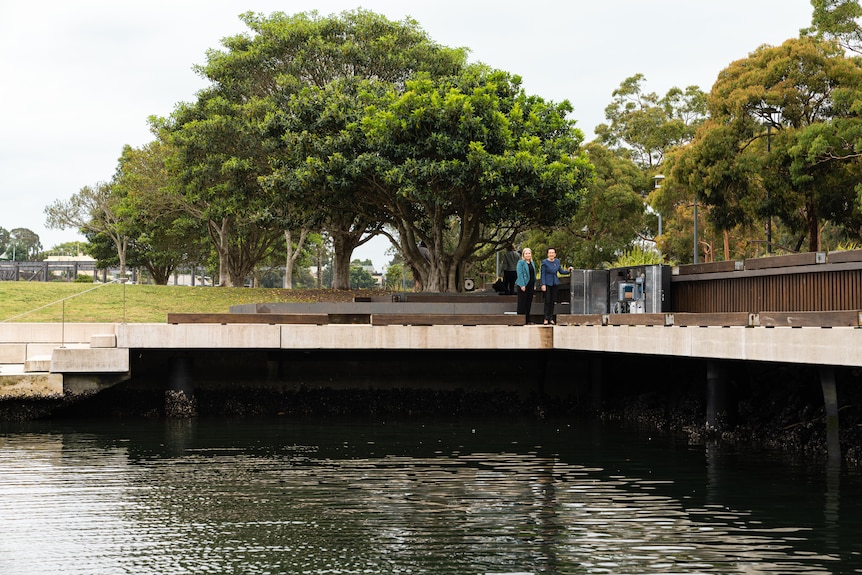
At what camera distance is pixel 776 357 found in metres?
15.6

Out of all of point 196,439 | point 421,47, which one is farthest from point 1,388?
point 421,47

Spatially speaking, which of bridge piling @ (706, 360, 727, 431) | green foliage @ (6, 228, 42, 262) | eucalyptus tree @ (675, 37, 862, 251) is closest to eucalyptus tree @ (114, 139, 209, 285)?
eucalyptus tree @ (675, 37, 862, 251)

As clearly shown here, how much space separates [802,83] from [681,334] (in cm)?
2145

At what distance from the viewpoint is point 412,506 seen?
1343cm

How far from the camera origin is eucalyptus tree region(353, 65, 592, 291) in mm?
33375

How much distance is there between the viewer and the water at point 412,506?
34.7 feet

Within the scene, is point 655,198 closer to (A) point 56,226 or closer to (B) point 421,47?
(B) point 421,47

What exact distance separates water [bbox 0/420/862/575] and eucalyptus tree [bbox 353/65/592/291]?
1428 cm

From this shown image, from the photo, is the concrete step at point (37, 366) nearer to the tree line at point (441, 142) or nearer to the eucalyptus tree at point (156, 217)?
the tree line at point (441, 142)

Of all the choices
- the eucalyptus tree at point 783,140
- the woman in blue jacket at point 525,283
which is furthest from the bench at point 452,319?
the eucalyptus tree at point 783,140

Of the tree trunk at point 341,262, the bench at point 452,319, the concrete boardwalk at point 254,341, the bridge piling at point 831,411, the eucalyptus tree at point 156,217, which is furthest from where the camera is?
the eucalyptus tree at point 156,217

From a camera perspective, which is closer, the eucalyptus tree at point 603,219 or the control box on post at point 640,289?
the control box on post at point 640,289

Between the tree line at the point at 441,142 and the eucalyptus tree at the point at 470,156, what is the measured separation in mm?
70

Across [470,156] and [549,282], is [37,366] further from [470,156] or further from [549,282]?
[470,156]
